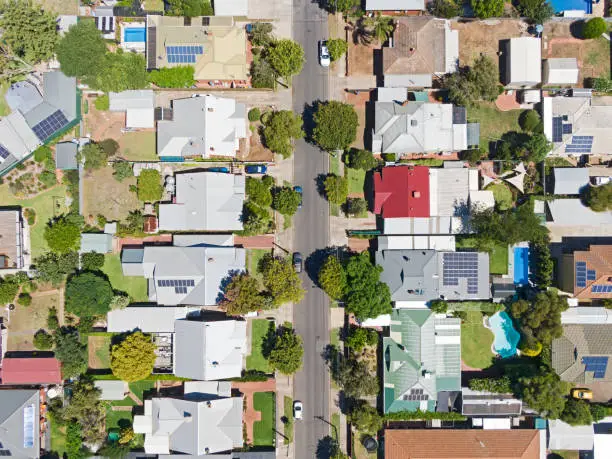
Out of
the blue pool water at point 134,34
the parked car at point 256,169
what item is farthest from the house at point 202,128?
the blue pool water at point 134,34

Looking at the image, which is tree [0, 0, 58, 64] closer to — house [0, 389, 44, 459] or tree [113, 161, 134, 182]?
tree [113, 161, 134, 182]

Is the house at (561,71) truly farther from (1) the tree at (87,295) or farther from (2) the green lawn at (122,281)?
(1) the tree at (87,295)

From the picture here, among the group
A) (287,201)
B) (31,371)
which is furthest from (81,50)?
(31,371)

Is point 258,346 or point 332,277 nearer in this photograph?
point 332,277

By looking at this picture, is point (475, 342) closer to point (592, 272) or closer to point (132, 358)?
point (592, 272)

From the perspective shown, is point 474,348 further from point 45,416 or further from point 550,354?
point 45,416

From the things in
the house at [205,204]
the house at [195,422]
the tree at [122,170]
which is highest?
the tree at [122,170]

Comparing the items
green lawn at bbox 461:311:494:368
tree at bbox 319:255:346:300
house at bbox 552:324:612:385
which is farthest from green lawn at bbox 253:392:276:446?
house at bbox 552:324:612:385
